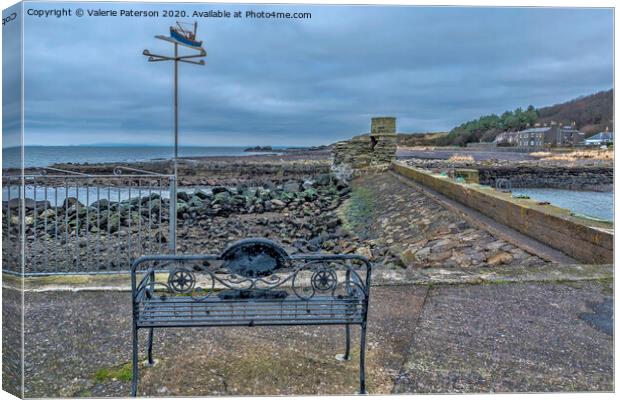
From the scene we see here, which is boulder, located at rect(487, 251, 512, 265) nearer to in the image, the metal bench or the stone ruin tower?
the metal bench

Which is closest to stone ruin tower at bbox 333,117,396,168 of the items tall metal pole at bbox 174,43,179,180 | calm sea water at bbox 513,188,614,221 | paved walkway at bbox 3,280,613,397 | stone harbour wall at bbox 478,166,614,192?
stone harbour wall at bbox 478,166,614,192

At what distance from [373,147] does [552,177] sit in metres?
8.28

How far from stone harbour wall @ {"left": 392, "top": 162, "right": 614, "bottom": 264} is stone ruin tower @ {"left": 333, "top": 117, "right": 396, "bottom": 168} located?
1178 centimetres

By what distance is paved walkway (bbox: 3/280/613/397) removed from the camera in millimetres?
2727

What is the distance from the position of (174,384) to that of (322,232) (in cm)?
978

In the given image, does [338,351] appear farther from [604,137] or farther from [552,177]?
[552,177]

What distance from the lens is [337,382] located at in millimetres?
2771

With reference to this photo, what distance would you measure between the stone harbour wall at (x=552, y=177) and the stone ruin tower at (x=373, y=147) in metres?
5.43

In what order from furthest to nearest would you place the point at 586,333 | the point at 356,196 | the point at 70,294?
the point at 356,196
the point at 70,294
the point at 586,333

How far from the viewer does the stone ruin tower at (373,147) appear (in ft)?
70.6

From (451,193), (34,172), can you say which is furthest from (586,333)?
(451,193)

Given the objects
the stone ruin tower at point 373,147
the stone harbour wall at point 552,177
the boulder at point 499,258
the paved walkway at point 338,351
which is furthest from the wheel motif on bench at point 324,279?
the stone ruin tower at point 373,147

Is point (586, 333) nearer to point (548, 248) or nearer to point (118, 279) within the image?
point (548, 248)

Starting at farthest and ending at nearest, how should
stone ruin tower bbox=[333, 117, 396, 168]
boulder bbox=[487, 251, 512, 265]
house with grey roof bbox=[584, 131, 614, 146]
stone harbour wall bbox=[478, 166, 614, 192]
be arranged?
stone ruin tower bbox=[333, 117, 396, 168]
stone harbour wall bbox=[478, 166, 614, 192]
boulder bbox=[487, 251, 512, 265]
house with grey roof bbox=[584, 131, 614, 146]
